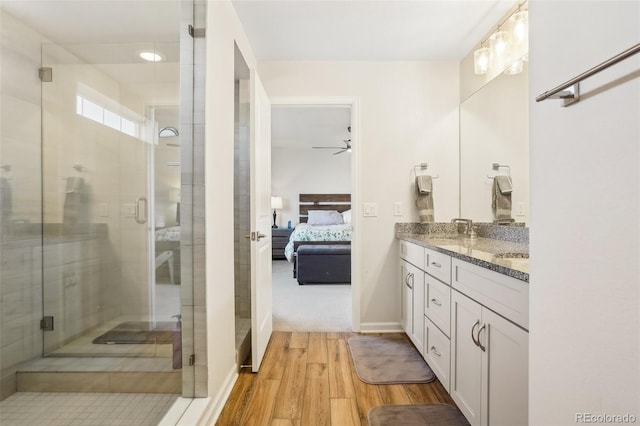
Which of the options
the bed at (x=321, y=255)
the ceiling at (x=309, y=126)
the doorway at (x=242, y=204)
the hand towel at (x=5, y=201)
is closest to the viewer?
the hand towel at (x=5, y=201)

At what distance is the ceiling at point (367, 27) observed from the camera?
190cm

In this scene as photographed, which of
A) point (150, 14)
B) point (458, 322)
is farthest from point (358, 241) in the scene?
point (150, 14)

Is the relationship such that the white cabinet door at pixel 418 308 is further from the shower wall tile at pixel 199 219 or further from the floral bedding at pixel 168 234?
the floral bedding at pixel 168 234

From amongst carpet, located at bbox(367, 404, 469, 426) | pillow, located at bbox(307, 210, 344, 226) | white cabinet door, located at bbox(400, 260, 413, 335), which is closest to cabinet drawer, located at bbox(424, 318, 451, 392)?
carpet, located at bbox(367, 404, 469, 426)

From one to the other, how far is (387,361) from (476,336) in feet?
3.05

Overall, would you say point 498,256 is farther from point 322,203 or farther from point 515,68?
point 322,203

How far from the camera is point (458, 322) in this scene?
58.1 inches

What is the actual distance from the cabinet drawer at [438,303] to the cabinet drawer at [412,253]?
157 mm

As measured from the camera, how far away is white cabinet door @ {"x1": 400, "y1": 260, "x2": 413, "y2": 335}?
2.23 metres

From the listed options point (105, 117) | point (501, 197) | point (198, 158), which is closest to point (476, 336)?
point (501, 197)

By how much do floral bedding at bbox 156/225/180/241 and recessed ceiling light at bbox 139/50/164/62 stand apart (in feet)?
3.81

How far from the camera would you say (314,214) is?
6438mm

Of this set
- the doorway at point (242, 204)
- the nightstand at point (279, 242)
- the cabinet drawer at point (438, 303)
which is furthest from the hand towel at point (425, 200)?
the nightstand at point (279, 242)

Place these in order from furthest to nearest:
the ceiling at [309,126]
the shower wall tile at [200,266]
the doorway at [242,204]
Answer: the ceiling at [309,126] → the doorway at [242,204] → the shower wall tile at [200,266]
